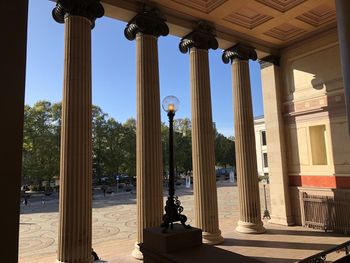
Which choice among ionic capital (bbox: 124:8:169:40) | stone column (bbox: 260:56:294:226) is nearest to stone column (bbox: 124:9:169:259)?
ionic capital (bbox: 124:8:169:40)

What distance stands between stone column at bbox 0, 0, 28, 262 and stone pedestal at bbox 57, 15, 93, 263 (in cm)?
673

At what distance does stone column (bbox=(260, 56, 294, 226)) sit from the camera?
A: 18.1m

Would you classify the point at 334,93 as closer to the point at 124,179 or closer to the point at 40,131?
the point at 40,131

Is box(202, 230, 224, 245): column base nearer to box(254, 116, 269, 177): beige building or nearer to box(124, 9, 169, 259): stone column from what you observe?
box(124, 9, 169, 259): stone column

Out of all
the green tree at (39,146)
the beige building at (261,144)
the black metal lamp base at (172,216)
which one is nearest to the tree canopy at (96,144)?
the green tree at (39,146)

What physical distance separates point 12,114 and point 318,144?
17934mm

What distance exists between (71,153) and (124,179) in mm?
62844

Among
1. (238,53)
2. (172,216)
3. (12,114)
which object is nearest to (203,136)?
(238,53)

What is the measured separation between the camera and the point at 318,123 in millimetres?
16891

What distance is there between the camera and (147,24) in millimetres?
12195

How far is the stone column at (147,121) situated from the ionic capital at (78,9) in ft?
6.44

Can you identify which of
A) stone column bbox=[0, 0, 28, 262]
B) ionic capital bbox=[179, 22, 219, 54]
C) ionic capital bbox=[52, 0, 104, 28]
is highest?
ionic capital bbox=[179, 22, 219, 54]

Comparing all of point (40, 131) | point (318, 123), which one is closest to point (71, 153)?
point (318, 123)

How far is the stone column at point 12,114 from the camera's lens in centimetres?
299
